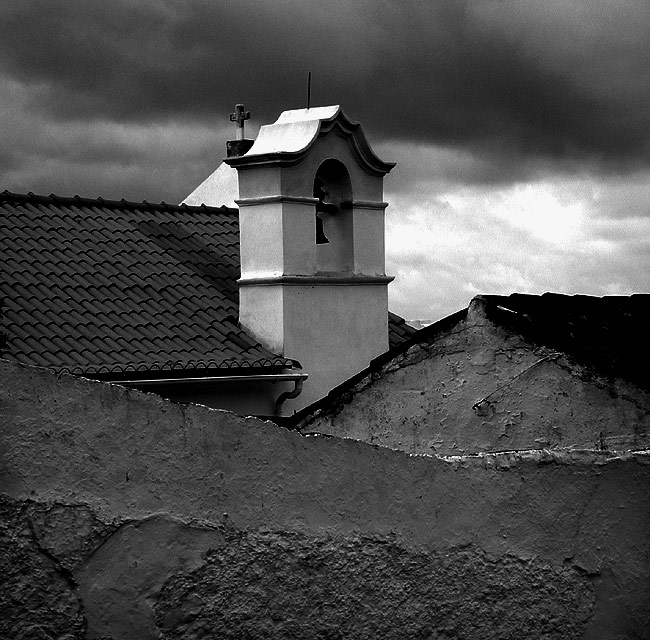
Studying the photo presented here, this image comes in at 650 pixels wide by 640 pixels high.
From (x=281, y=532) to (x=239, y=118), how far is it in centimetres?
1704

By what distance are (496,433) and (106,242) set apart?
9777 mm

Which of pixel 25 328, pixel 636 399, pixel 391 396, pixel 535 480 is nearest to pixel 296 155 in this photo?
pixel 25 328

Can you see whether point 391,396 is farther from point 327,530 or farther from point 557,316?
point 327,530

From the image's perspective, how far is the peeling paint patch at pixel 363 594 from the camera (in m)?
3.29

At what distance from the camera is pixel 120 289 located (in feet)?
45.7

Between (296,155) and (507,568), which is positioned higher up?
(296,155)

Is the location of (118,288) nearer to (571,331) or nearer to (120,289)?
(120,289)

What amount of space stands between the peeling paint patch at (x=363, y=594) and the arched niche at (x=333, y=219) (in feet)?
37.2

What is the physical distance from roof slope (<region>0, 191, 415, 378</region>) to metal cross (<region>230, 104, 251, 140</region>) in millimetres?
3656

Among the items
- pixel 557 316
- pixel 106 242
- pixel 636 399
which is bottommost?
pixel 636 399

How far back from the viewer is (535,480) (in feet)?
12.7

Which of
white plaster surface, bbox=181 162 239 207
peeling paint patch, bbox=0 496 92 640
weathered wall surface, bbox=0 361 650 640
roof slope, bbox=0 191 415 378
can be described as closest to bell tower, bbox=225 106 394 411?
roof slope, bbox=0 191 415 378

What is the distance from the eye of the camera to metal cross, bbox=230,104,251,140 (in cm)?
1994

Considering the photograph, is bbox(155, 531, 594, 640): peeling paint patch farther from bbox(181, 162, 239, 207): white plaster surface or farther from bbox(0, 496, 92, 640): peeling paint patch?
bbox(181, 162, 239, 207): white plaster surface
